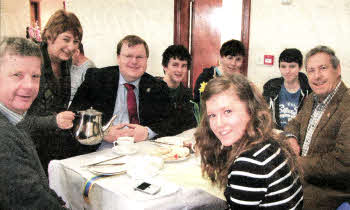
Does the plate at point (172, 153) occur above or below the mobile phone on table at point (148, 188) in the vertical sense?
above

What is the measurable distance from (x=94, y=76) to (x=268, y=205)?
1.46 metres

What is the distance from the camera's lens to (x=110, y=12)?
291cm

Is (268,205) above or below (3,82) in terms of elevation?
below

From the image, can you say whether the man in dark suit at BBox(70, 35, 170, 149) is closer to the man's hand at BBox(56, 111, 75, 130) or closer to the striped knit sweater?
the man's hand at BBox(56, 111, 75, 130)

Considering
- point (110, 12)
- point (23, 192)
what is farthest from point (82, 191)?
point (110, 12)

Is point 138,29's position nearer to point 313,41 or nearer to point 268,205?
point 313,41

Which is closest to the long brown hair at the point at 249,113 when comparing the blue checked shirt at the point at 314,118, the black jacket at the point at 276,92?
the blue checked shirt at the point at 314,118

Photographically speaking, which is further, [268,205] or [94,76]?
[94,76]

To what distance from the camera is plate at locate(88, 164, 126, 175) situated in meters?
1.23

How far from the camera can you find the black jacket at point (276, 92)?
8.05 ft

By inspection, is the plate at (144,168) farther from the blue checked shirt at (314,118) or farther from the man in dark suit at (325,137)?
the blue checked shirt at (314,118)

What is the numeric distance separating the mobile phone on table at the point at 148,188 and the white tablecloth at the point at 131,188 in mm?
16

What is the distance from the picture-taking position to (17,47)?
93 cm

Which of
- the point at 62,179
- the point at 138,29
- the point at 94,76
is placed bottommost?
the point at 62,179
